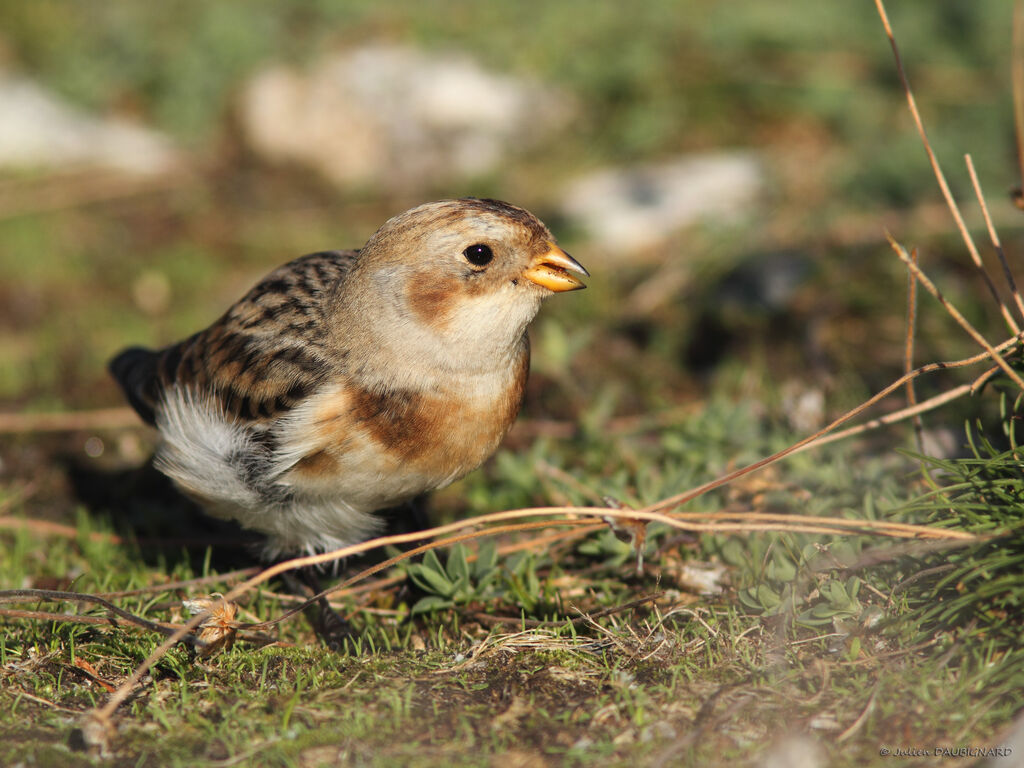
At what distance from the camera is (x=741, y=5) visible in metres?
8.34

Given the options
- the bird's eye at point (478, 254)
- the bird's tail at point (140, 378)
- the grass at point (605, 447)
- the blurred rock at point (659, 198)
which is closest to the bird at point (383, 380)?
the bird's eye at point (478, 254)

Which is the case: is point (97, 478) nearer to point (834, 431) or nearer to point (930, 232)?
point (834, 431)

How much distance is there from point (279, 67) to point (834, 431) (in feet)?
17.8

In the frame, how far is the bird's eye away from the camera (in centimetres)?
315

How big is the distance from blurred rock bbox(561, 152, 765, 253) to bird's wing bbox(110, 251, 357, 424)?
2.74m

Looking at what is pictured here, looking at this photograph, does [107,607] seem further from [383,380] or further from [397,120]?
[397,120]

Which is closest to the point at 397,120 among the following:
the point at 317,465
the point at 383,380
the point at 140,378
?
the point at 140,378

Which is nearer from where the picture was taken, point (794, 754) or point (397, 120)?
point (794, 754)

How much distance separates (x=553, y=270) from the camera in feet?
10.6

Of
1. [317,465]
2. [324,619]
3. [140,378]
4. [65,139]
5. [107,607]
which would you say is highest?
[65,139]

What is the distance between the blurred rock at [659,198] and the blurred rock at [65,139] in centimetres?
309

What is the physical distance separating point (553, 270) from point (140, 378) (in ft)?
5.79

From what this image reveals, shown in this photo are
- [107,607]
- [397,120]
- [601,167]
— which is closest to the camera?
[107,607]

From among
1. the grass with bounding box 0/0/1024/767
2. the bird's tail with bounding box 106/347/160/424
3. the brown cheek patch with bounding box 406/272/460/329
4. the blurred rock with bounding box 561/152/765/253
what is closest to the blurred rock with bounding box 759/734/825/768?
the grass with bounding box 0/0/1024/767
